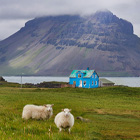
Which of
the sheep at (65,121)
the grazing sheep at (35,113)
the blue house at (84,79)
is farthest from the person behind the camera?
the blue house at (84,79)

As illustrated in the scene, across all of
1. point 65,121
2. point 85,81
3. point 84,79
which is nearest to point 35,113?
point 65,121

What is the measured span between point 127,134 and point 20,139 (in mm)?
10624

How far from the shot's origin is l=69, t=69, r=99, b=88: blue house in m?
103

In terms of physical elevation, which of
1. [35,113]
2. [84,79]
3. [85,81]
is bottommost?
[35,113]

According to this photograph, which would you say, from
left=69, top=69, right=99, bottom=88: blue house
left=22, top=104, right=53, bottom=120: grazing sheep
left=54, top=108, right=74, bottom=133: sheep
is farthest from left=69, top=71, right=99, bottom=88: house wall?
left=54, top=108, right=74, bottom=133: sheep

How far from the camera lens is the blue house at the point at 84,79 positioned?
102938 mm

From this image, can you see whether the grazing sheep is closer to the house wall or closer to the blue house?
the blue house

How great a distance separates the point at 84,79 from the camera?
103812mm

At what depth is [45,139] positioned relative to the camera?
1277 cm

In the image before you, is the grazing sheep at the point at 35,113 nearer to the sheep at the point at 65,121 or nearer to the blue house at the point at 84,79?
the sheep at the point at 65,121

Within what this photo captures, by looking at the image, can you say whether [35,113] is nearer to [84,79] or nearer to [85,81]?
[85,81]

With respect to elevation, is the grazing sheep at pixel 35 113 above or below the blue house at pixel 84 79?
below

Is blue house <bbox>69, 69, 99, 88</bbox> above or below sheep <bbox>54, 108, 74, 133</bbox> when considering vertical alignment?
above

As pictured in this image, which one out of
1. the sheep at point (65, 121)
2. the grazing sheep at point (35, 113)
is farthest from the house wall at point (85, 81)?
the sheep at point (65, 121)
